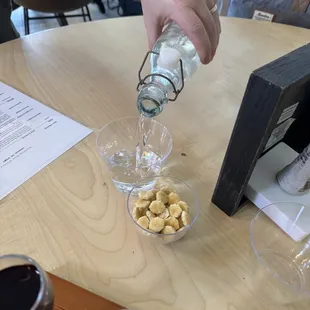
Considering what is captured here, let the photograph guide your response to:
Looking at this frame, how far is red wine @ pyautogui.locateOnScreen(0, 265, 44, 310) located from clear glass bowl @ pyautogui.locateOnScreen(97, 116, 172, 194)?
24 centimetres

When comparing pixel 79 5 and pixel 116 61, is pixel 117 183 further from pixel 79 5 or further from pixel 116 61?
pixel 79 5

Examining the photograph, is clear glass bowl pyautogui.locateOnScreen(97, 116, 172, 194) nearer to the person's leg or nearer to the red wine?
the red wine

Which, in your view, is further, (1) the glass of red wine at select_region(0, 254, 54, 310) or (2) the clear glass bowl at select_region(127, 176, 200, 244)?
(2) the clear glass bowl at select_region(127, 176, 200, 244)

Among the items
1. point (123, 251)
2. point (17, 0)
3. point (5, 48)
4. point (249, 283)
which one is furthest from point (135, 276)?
point (17, 0)

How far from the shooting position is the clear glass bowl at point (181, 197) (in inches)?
19.1

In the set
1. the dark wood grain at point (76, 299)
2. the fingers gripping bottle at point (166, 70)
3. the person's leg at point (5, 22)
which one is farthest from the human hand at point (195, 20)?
the person's leg at point (5, 22)

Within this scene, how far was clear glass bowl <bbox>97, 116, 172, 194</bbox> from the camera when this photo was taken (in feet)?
1.91

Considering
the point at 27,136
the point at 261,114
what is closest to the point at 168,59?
the point at 261,114

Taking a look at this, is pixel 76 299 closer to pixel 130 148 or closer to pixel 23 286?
pixel 23 286

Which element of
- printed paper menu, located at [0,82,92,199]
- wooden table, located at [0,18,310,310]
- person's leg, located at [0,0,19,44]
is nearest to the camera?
wooden table, located at [0,18,310,310]

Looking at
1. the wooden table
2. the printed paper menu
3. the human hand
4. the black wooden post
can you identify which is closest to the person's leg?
the wooden table

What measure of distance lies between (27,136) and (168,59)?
28 centimetres

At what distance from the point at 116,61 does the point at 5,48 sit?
253mm

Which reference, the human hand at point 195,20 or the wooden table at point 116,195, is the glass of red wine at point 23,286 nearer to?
the wooden table at point 116,195
